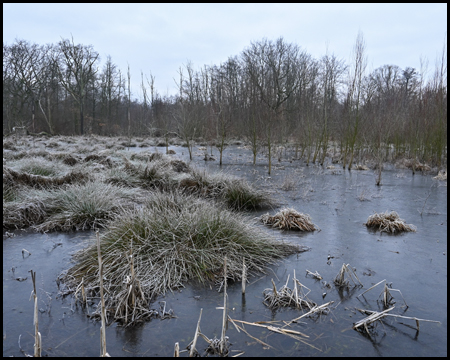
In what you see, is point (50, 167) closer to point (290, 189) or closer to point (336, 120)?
point (290, 189)

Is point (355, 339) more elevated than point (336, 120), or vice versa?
point (336, 120)

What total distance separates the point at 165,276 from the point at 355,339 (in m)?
1.84

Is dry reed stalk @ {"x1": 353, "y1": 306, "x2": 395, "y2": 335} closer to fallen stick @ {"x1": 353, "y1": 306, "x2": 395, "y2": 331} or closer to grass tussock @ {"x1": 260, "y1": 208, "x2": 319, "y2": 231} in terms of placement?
fallen stick @ {"x1": 353, "y1": 306, "x2": 395, "y2": 331}

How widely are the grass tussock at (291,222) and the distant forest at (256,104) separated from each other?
18.8 feet

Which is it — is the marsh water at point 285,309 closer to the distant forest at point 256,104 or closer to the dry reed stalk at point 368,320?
the dry reed stalk at point 368,320

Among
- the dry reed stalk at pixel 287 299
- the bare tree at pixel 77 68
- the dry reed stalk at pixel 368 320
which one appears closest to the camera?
the dry reed stalk at pixel 368 320

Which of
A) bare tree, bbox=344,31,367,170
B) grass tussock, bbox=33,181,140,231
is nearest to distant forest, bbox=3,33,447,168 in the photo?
bare tree, bbox=344,31,367,170

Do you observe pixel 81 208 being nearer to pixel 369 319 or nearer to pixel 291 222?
pixel 291 222

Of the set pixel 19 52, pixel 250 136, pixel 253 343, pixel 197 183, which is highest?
pixel 19 52

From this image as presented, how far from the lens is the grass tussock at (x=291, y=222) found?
5.68 meters

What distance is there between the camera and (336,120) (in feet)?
53.9

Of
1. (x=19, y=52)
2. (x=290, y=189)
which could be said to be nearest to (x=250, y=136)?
(x=290, y=189)

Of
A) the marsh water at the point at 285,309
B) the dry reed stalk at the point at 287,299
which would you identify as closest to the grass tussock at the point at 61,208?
the marsh water at the point at 285,309

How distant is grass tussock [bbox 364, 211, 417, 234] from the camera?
5.71m
